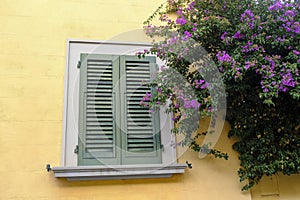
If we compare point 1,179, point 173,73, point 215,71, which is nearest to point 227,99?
point 215,71

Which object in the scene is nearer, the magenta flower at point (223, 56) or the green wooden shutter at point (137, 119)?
the magenta flower at point (223, 56)

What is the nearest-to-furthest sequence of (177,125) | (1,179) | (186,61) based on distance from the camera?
1. (1,179)
2. (186,61)
3. (177,125)

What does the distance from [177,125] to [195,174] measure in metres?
0.67

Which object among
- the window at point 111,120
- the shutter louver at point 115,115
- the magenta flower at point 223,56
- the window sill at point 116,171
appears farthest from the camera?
the shutter louver at point 115,115

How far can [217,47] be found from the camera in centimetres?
398

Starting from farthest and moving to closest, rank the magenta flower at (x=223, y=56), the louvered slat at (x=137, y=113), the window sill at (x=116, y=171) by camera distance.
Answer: the louvered slat at (x=137, y=113)
the window sill at (x=116, y=171)
the magenta flower at (x=223, y=56)

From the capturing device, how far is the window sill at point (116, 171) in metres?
3.66

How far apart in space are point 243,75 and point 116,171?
1860 millimetres

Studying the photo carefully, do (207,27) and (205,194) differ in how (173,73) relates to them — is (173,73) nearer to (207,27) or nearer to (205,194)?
(207,27)

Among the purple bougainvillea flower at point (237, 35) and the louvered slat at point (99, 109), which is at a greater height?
the purple bougainvillea flower at point (237, 35)

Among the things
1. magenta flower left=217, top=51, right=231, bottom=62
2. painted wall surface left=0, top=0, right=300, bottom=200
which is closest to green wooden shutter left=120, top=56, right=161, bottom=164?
painted wall surface left=0, top=0, right=300, bottom=200

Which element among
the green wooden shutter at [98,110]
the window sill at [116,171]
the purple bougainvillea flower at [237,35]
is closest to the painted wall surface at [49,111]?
the window sill at [116,171]

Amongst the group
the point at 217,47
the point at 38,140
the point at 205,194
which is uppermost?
the point at 217,47

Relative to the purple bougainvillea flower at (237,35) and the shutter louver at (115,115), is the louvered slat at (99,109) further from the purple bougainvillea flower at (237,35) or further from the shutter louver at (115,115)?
the purple bougainvillea flower at (237,35)
